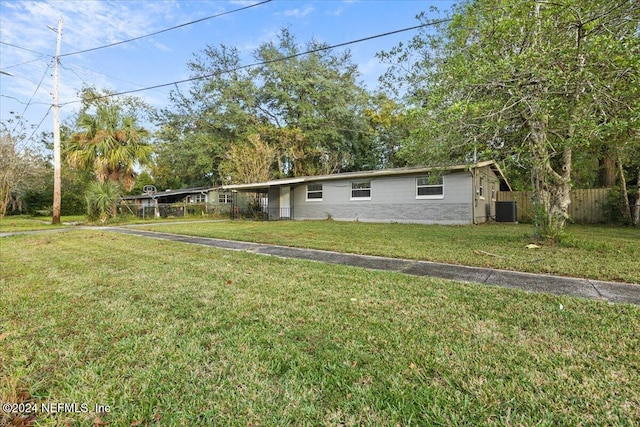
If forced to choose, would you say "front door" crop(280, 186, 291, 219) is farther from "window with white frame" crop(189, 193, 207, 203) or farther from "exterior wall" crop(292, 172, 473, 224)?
"window with white frame" crop(189, 193, 207, 203)

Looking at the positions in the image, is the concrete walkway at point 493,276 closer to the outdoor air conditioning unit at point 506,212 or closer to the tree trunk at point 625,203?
the outdoor air conditioning unit at point 506,212

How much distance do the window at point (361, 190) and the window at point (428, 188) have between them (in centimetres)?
260

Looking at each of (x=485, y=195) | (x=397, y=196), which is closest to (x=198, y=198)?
(x=397, y=196)

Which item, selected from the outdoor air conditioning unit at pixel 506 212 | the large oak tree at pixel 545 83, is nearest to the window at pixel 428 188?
the outdoor air conditioning unit at pixel 506 212

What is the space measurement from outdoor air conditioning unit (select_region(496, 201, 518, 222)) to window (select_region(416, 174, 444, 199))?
375cm

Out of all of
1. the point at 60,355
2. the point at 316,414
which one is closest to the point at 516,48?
the point at 316,414

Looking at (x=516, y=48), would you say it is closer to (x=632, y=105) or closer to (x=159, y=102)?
(x=632, y=105)

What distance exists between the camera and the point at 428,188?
551 inches

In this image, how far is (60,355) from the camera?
7.39ft

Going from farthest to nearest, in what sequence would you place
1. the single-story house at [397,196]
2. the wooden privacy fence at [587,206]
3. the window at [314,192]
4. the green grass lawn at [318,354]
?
the window at [314,192]
the wooden privacy fence at [587,206]
the single-story house at [397,196]
the green grass lawn at [318,354]

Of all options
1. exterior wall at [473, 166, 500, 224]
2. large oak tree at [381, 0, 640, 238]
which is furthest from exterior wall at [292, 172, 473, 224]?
large oak tree at [381, 0, 640, 238]

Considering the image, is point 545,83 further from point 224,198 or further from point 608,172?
point 224,198

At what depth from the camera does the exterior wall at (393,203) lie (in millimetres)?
13156

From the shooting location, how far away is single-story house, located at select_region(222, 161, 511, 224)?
1313cm
